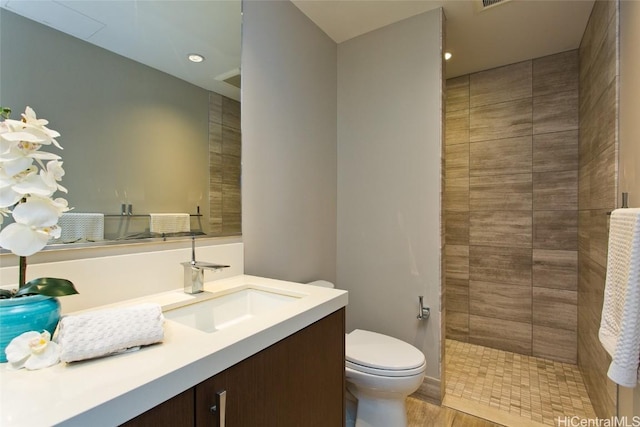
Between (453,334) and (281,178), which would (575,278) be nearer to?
(453,334)

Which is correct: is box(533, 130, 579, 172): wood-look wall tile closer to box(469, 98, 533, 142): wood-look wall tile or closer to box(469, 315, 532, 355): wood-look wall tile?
box(469, 98, 533, 142): wood-look wall tile

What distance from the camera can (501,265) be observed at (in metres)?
2.57

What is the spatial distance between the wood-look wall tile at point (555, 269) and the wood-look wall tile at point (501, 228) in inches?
5.4

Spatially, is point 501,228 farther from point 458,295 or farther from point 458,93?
point 458,93

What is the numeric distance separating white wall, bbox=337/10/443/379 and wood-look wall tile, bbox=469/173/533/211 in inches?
39.2

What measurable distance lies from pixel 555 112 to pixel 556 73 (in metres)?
0.31

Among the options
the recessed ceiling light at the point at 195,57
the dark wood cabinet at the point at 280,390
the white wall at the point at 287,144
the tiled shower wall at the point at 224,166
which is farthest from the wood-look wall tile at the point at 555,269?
the recessed ceiling light at the point at 195,57

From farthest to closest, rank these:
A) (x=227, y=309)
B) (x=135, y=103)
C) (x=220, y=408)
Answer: (x=227, y=309) → (x=135, y=103) → (x=220, y=408)

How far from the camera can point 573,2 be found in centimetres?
181

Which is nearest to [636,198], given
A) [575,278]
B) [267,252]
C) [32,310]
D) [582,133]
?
[582,133]

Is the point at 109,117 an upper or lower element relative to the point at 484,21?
lower

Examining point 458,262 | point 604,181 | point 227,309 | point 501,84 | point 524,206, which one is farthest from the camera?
point 458,262

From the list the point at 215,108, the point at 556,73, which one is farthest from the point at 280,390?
the point at 556,73

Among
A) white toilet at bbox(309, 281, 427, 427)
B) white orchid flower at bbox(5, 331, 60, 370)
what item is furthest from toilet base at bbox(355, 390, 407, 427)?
white orchid flower at bbox(5, 331, 60, 370)
